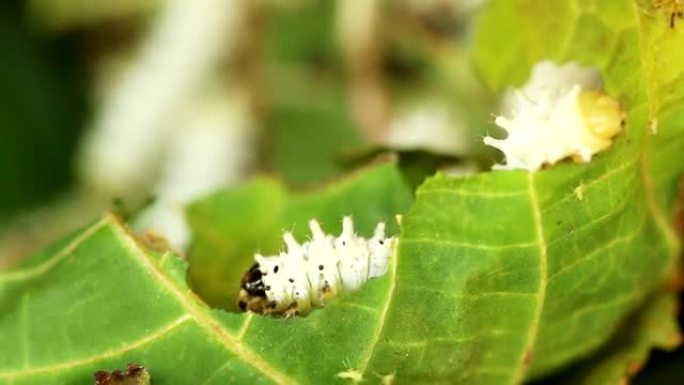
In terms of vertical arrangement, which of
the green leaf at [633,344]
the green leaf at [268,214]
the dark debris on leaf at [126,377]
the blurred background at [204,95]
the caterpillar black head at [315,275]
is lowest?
the green leaf at [633,344]

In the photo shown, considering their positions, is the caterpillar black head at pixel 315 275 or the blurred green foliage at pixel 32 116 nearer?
the caterpillar black head at pixel 315 275

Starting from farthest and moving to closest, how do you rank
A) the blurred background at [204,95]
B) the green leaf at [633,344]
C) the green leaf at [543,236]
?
the blurred background at [204,95]
the green leaf at [633,344]
the green leaf at [543,236]

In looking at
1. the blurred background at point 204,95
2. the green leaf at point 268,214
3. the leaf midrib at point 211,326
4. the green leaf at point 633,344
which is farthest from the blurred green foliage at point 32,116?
the green leaf at point 633,344

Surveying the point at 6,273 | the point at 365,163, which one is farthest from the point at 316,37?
the point at 6,273

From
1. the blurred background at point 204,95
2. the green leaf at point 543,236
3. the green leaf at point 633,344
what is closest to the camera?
the green leaf at point 543,236

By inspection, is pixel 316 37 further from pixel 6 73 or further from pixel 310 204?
pixel 310 204

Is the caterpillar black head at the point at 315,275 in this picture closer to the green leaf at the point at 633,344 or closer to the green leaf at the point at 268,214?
the green leaf at the point at 268,214
